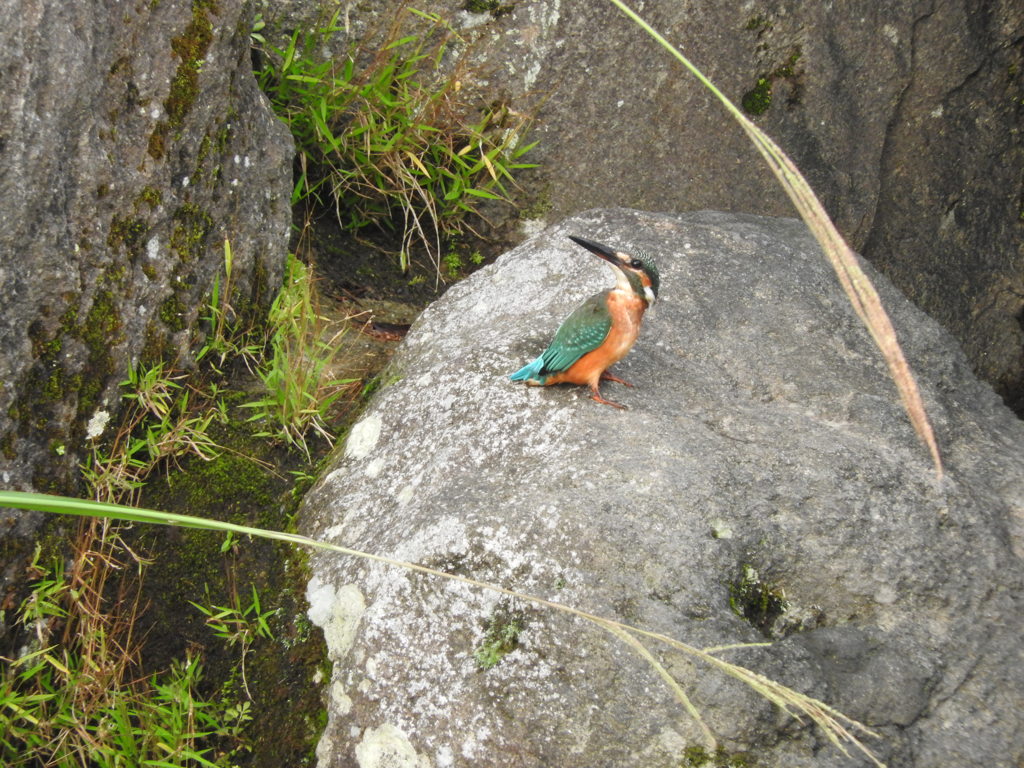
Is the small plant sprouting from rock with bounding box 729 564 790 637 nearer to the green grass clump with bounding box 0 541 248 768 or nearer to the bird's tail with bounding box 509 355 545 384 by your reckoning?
the bird's tail with bounding box 509 355 545 384

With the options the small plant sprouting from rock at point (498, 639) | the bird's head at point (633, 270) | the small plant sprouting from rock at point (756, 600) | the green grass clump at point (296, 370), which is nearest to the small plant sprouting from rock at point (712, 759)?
the small plant sprouting from rock at point (756, 600)

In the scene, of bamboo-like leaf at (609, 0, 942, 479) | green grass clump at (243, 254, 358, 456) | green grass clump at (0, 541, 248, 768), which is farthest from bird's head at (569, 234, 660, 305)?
bamboo-like leaf at (609, 0, 942, 479)

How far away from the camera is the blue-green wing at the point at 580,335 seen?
9.50 feet

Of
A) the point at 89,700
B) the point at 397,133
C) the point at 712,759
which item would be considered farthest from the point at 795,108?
the point at 89,700

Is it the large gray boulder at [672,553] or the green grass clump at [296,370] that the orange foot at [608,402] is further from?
the green grass clump at [296,370]

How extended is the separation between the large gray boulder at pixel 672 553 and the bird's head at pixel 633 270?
35 centimetres

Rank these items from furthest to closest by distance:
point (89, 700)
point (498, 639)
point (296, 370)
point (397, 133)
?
point (397, 133) < point (296, 370) < point (89, 700) < point (498, 639)

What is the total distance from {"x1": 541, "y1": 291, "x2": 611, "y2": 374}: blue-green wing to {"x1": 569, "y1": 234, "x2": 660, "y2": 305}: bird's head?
8 centimetres

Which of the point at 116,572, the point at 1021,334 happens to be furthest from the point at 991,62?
the point at 116,572

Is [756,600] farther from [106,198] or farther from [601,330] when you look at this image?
[106,198]

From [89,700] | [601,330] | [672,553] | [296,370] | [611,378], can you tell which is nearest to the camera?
[672,553]

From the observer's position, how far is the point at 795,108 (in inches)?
172

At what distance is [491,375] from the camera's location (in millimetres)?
3150

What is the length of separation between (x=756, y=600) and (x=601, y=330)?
0.91 meters
